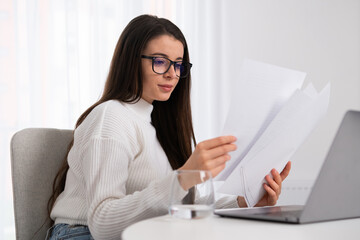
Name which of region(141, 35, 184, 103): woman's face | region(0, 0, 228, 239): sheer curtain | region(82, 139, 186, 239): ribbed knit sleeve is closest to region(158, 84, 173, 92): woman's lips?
region(141, 35, 184, 103): woman's face

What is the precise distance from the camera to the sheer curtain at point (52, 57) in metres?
2.43

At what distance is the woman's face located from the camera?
54.5 inches

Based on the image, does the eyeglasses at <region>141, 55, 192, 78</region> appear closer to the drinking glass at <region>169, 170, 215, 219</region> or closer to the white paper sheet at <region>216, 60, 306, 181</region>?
the white paper sheet at <region>216, 60, 306, 181</region>

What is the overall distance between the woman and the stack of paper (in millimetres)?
56

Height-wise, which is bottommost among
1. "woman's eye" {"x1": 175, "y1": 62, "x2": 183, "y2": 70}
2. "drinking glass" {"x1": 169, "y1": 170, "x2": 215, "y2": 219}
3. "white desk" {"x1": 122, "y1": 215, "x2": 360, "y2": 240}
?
"white desk" {"x1": 122, "y1": 215, "x2": 360, "y2": 240}

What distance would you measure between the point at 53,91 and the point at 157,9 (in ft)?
2.98

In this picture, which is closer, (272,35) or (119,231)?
(119,231)

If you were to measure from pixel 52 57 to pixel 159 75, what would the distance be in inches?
55.0

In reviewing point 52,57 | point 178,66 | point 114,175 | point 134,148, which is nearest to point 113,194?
point 114,175

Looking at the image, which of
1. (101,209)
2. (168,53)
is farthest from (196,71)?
(101,209)

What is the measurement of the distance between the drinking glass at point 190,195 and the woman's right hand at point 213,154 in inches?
5.1

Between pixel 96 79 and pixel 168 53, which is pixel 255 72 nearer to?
pixel 168 53

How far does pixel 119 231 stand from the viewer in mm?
978

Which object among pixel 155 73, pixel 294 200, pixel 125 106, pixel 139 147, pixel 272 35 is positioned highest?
pixel 272 35
